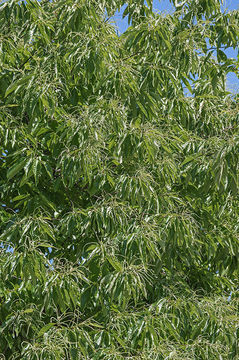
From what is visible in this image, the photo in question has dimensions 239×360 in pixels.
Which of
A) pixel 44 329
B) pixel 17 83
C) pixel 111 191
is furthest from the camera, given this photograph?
pixel 111 191

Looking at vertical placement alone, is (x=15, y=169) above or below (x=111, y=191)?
above

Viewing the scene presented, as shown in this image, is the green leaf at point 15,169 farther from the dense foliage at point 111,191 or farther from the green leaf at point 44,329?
the green leaf at point 44,329

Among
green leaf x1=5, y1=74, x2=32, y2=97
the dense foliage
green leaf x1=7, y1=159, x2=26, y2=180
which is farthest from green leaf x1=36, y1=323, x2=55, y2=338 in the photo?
green leaf x1=5, y1=74, x2=32, y2=97

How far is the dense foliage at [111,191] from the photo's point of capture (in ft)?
13.5

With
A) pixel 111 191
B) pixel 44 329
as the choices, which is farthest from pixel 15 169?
pixel 44 329

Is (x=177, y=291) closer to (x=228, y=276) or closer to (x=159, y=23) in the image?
(x=228, y=276)

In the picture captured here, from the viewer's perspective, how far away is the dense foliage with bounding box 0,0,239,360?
13.5 ft

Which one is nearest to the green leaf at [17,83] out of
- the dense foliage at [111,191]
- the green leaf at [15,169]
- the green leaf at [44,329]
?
the dense foliage at [111,191]

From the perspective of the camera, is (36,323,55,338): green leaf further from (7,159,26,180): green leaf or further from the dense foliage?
(7,159,26,180): green leaf

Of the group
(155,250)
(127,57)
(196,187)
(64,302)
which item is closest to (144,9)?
(127,57)

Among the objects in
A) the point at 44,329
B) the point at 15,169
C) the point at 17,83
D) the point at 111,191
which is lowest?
the point at 44,329

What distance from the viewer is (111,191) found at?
15.5 feet

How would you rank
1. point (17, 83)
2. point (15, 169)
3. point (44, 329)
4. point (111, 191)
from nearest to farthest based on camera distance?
1. point (44, 329)
2. point (15, 169)
3. point (17, 83)
4. point (111, 191)

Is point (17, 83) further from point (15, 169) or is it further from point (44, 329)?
point (44, 329)
